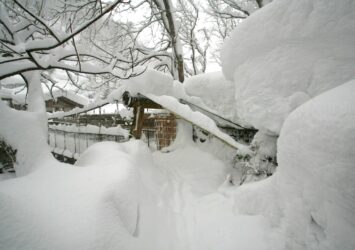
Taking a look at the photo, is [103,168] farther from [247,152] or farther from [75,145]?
[75,145]

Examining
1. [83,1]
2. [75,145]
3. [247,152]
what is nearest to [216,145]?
[247,152]

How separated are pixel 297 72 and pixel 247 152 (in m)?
1.53

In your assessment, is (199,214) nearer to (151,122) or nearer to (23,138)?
(23,138)

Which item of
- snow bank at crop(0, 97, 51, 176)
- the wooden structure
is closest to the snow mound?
snow bank at crop(0, 97, 51, 176)

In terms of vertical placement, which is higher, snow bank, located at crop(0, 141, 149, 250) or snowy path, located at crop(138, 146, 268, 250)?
snow bank, located at crop(0, 141, 149, 250)

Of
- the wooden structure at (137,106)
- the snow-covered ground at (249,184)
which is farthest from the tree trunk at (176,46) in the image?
the snow-covered ground at (249,184)

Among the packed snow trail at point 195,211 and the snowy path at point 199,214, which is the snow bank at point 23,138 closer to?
the packed snow trail at point 195,211

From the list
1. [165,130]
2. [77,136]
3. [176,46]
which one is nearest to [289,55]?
[165,130]

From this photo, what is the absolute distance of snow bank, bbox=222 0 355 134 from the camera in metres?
2.89

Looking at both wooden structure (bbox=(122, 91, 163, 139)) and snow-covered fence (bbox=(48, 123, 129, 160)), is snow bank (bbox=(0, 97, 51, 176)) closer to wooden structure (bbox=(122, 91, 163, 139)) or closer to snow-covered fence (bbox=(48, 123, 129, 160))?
wooden structure (bbox=(122, 91, 163, 139))

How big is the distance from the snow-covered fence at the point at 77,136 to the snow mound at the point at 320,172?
4.27 meters

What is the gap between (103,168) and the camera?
3.16 metres

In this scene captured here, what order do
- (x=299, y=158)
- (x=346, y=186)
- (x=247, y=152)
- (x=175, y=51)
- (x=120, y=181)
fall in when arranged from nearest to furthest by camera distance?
(x=346, y=186) < (x=299, y=158) < (x=120, y=181) < (x=247, y=152) < (x=175, y=51)

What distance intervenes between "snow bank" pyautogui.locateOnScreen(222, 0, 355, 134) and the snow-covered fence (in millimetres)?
3490
